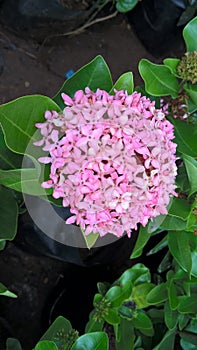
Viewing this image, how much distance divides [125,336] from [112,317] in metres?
0.08

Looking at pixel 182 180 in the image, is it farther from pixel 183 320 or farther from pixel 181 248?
pixel 183 320

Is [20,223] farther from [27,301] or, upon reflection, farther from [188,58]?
[188,58]

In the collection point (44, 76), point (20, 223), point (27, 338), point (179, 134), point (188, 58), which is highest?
point (188, 58)

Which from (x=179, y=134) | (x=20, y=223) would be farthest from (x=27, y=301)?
(x=179, y=134)

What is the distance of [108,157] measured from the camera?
726 millimetres

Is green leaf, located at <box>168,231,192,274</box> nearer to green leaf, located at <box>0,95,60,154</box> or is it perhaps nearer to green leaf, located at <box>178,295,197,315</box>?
green leaf, located at <box>178,295,197,315</box>

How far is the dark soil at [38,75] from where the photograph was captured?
152 cm

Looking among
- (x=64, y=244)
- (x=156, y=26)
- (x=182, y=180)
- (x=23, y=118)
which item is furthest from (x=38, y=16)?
(x=23, y=118)

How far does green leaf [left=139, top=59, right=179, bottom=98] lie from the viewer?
93cm

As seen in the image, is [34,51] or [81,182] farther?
[34,51]

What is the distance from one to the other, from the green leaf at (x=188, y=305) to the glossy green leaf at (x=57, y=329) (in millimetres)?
238

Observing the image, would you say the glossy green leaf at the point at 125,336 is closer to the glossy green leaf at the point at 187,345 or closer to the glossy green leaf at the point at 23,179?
the glossy green leaf at the point at 187,345

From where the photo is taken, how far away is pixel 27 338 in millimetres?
1512

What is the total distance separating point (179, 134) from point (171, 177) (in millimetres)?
180
